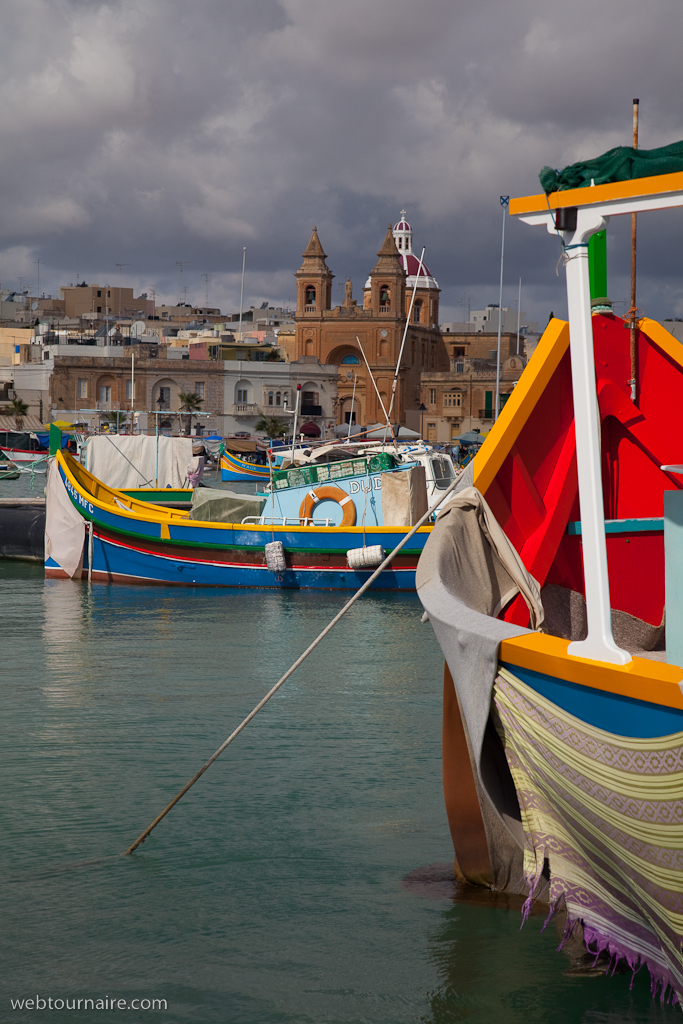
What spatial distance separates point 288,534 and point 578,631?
12.8 meters

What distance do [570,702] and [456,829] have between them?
1949 millimetres

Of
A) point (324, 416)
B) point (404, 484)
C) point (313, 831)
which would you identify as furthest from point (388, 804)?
point (324, 416)

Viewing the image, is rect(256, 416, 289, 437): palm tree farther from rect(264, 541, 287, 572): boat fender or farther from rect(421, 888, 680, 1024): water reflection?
rect(421, 888, 680, 1024): water reflection

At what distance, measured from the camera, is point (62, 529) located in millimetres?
21172

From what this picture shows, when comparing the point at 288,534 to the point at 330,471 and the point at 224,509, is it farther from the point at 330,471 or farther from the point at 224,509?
the point at 224,509

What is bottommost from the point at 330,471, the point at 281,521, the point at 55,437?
the point at 281,521

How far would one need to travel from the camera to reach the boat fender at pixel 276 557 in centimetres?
1891

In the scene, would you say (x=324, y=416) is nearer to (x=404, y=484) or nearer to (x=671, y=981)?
(x=404, y=484)

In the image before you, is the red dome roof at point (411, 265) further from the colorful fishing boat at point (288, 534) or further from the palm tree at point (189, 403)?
the colorful fishing boat at point (288, 534)

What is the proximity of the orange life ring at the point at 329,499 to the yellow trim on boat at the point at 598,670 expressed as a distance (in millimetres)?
14906

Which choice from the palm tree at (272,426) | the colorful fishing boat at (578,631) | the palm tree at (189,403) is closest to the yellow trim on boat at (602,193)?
the colorful fishing boat at (578,631)

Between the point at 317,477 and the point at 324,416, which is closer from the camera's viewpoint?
the point at 317,477

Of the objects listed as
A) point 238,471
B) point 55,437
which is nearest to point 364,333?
point 238,471

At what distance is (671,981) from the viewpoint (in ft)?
13.9
